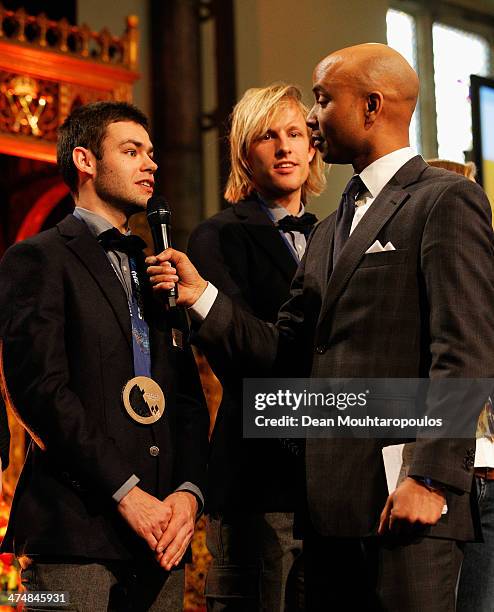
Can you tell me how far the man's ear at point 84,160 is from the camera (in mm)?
2564

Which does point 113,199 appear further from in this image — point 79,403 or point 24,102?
point 24,102

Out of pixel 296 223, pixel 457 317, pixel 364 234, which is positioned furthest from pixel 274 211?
pixel 457 317

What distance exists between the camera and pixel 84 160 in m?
2.58

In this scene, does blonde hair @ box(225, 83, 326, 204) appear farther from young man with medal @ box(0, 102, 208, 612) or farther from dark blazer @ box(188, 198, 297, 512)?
young man with medal @ box(0, 102, 208, 612)

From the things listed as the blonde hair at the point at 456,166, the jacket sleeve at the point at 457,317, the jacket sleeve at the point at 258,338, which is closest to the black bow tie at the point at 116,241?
the jacket sleeve at the point at 258,338

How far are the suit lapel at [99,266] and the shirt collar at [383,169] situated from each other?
617 millimetres

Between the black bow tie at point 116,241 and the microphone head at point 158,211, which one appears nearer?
the microphone head at point 158,211

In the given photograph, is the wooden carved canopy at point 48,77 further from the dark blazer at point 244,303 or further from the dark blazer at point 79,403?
the dark blazer at point 79,403

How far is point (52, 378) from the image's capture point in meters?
2.18

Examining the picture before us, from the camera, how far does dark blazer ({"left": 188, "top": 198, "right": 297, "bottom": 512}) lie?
2471 mm

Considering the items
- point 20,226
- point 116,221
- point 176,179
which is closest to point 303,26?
point 176,179

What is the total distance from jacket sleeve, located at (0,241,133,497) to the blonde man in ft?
1.16

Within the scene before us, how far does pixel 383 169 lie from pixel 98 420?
79 cm

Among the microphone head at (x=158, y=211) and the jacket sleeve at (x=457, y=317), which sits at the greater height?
the microphone head at (x=158, y=211)
